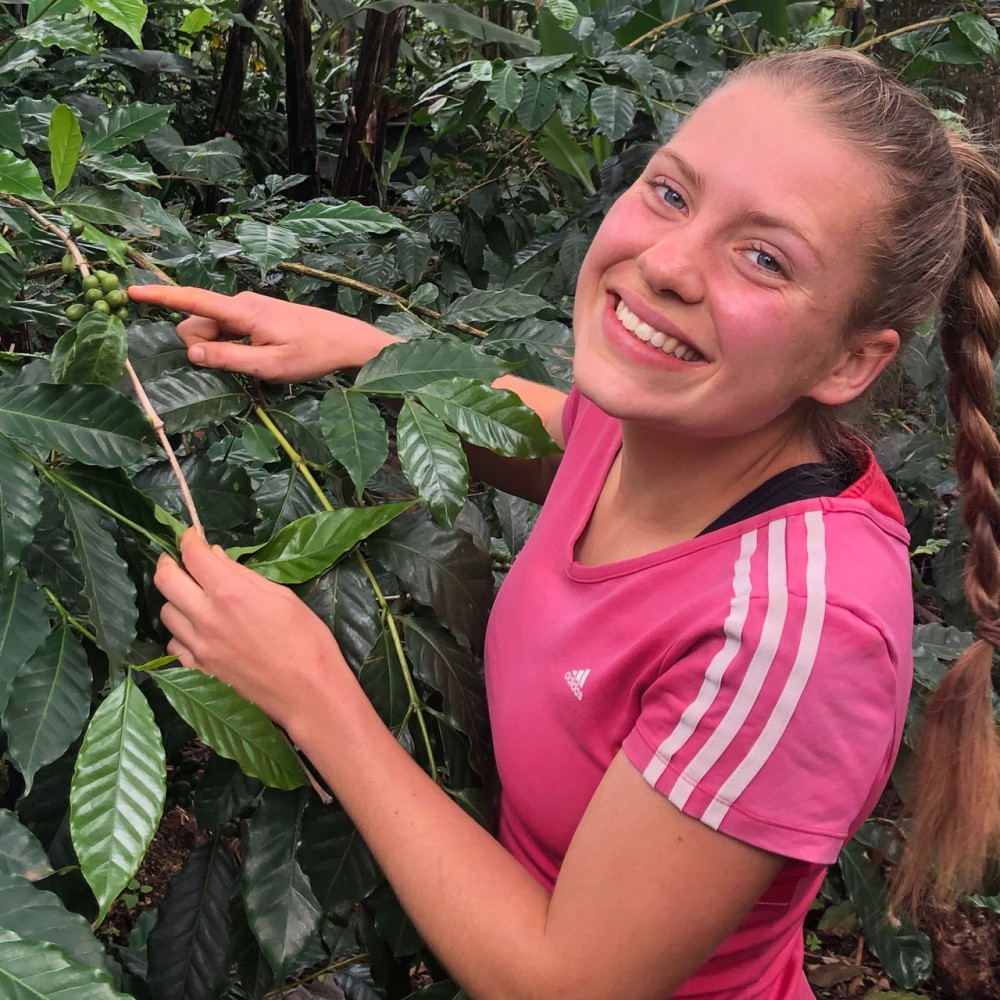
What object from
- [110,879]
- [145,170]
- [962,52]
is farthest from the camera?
[962,52]

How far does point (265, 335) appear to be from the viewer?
895 mm

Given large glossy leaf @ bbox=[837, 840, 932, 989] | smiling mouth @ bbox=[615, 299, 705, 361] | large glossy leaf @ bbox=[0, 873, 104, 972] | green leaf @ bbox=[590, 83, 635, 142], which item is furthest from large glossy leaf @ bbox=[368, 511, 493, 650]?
green leaf @ bbox=[590, 83, 635, 142]

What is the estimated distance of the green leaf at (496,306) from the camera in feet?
3.51

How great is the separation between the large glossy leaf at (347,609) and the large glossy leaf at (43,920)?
0.29m

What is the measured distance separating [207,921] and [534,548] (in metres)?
0.45

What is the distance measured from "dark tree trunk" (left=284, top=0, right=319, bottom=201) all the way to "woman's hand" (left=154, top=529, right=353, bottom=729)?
71.8 inches

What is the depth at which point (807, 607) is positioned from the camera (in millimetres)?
617

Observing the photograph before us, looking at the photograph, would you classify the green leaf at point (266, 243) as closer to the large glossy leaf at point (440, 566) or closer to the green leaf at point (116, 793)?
the large glossy leaf at point (440, 566)

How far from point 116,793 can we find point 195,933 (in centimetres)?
34

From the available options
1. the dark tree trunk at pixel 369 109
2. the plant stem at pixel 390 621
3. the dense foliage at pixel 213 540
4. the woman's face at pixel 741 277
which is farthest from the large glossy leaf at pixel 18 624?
the dark tree trunk at pixel 369 109

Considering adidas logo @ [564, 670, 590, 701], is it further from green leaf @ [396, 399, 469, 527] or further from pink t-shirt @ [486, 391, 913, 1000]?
green leaf @ [396, 399, 469, 527]

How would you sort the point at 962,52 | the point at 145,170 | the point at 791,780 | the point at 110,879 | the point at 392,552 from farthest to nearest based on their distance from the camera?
the point at 962,52
the point at 145,170
the point at 392,552
the point at 791,780
the point at 110,879

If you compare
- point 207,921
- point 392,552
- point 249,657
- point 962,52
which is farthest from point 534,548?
point 962,52

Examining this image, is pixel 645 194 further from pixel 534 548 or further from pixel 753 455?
pixel 534 548
